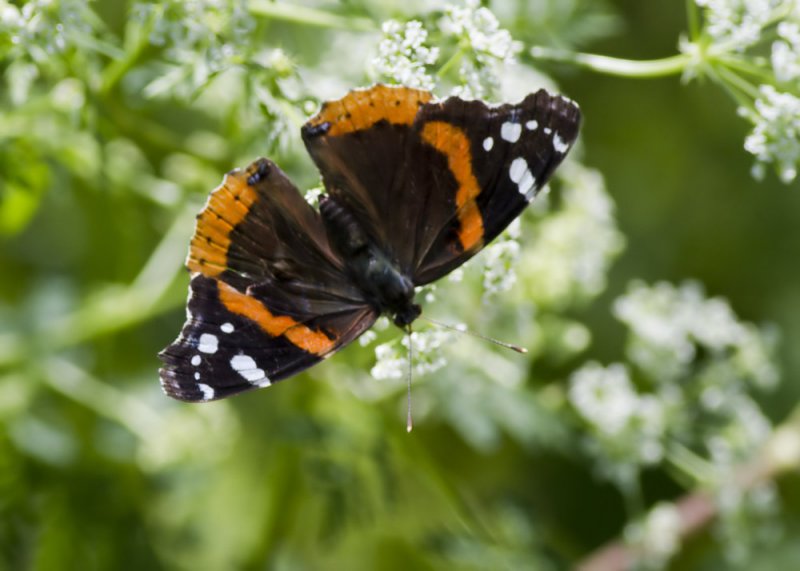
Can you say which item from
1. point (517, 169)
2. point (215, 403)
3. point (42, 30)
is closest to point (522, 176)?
point (517, 169)

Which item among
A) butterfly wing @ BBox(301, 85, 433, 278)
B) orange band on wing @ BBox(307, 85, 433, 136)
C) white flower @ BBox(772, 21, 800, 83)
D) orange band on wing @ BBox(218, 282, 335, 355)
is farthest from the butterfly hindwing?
white flower @ BBox(772, 21, 800, 83)

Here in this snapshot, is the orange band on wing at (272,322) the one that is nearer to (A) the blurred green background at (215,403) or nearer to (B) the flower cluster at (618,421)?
(A) the blurred green background at (215,403)

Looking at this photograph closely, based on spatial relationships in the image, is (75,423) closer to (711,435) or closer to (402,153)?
(402,153)

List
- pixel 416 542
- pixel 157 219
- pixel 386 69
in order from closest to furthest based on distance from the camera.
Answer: pixel 386 69 < pixel 416 542 < pixel 157 219

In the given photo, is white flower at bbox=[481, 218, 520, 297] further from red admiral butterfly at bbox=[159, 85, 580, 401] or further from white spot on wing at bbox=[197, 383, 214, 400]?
white spot on wing at bbox=[197, 383, 214, 400]

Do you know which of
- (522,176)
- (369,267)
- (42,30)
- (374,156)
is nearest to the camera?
(42,30)

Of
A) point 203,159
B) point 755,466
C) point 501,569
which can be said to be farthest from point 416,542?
point 203,159

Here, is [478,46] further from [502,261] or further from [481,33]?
[502,261]
